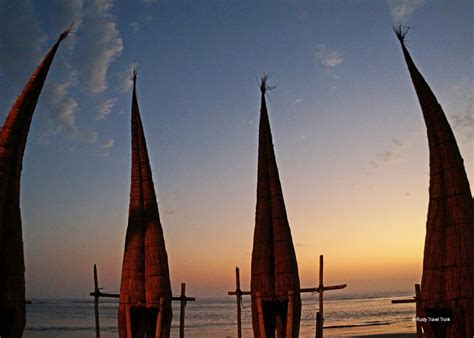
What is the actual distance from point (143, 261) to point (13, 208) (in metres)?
3.29

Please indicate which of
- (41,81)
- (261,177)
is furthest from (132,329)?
(41,81)

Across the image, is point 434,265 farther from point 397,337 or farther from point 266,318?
point 397,337

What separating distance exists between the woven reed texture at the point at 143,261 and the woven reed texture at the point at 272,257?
216cm

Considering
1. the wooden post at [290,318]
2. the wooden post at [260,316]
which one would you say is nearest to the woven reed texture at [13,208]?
the wooden post at [260,316]

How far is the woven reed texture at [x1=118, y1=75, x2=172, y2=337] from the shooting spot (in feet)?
40.3

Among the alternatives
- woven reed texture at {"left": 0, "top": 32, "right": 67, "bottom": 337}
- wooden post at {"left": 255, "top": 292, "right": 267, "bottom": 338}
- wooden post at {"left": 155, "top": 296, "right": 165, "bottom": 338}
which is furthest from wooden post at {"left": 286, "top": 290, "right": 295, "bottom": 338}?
woven reed texture at {"left": 0, "top": 32, "right": 67, "bottom": 337}

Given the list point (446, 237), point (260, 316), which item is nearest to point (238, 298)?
point (260, 316)

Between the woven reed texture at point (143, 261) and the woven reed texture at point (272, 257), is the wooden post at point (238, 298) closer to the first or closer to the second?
the woven reed texture at point (272, 257)

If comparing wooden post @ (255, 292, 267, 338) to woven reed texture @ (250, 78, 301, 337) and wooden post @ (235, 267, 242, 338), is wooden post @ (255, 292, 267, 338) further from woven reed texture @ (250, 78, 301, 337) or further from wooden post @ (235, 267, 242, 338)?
wooden post @ (235, 267, 242, 338)

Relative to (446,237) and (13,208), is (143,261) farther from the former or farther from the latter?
(446,237)

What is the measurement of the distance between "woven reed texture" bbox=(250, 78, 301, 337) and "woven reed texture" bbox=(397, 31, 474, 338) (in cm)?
299

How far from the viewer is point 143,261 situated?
41.3ft

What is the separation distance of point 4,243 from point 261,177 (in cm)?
608

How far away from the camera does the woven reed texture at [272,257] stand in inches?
496
